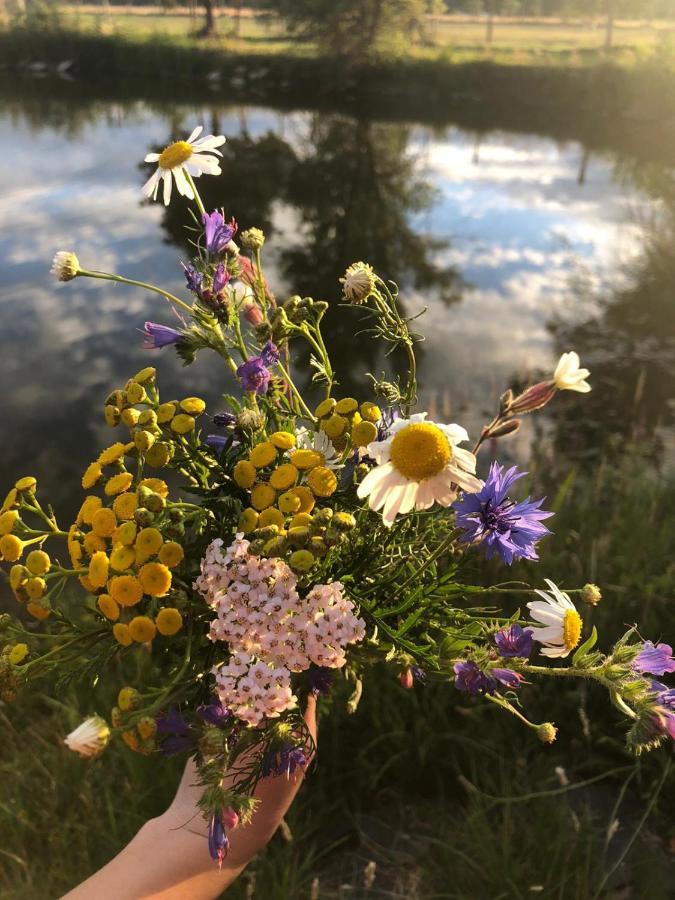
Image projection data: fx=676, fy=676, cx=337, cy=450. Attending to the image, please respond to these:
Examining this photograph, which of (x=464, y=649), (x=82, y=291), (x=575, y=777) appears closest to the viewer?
(x=464, y=649)

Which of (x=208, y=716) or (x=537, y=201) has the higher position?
(x=208, y=716)

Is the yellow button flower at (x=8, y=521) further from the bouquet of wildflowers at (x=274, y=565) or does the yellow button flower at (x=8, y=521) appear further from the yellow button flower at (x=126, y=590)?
the yellow button flower at (x=126, y=590)

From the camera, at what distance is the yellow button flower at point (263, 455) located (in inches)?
34.3

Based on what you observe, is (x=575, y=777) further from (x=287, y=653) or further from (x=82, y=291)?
(x=82, y=291)

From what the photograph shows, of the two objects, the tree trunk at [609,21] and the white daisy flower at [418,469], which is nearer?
the white daisy flower at [418,469]

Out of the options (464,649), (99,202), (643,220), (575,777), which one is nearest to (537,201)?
(643,220)

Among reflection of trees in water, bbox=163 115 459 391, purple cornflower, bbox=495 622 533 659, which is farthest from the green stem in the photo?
reflection of trees in water, bbox=163 115 459 391

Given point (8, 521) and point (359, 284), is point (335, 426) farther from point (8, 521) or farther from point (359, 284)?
point (8, 521)

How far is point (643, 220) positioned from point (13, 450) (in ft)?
35.9

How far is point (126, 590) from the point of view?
801 mm

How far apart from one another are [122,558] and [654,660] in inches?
25.9

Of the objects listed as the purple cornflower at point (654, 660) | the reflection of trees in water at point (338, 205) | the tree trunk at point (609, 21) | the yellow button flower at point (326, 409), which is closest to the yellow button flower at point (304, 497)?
the yellow button flower at point (326, 409)

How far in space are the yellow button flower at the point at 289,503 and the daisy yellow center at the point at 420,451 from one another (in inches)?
5.3

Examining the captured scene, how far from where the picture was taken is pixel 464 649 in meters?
0.95
